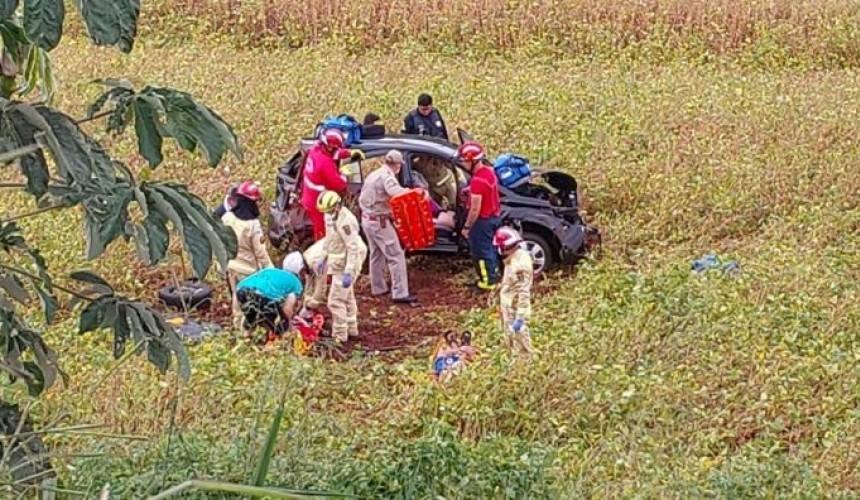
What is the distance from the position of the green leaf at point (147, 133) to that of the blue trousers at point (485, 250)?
8.96m

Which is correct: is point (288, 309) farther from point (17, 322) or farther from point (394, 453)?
point (17, 322)

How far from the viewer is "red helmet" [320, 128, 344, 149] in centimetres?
1196

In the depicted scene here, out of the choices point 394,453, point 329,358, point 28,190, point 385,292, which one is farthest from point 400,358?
point 28,190

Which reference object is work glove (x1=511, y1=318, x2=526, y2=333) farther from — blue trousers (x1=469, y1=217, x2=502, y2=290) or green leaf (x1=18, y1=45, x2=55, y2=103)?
green leaf (x1=18, y1=45, x2=55, y2=103)

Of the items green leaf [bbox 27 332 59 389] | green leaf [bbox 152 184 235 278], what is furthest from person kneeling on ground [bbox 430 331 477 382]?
green leaf [bbox 152 184 235 278]

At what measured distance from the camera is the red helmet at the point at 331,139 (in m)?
12.0

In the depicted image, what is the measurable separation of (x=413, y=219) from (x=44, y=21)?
9288mm

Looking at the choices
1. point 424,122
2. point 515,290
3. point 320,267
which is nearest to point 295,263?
point 320,267

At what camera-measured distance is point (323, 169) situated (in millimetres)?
11984

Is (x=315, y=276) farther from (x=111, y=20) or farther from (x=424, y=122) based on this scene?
(x=111, y=20)

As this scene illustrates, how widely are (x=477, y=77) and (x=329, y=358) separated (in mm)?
8739

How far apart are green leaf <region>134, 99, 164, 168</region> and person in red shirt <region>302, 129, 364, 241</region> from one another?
873 centimetres

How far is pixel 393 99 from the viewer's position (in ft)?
55.5

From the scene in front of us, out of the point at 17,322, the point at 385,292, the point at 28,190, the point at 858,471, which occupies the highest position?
the point at 28,190
